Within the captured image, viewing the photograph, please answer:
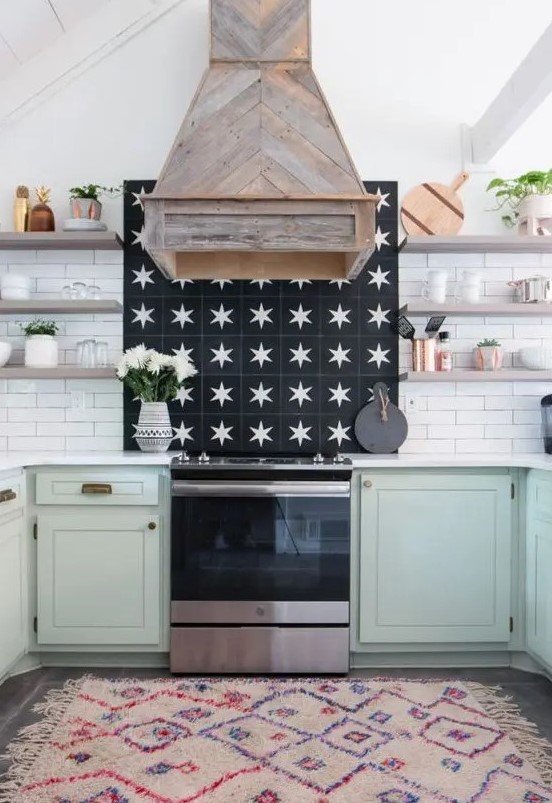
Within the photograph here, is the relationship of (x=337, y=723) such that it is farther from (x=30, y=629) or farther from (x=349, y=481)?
(x=30, y=629)

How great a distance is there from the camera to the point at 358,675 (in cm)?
302

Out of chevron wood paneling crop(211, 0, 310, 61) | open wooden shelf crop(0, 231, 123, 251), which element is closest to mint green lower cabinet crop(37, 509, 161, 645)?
open wooden shelf crop(0, 231, 123, 251)

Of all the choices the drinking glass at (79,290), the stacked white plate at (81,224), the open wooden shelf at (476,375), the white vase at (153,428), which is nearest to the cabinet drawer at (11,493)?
the white vase at (153,428)

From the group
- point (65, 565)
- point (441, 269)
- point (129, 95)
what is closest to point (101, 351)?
point (65, 565)

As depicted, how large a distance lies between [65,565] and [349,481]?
50.0 inches

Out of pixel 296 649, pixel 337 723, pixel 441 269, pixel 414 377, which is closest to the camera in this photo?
pixel 337 723

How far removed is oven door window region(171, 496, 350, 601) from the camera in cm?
299

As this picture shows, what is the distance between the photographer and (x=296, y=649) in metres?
2.98

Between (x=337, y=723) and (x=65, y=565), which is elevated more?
(x=65, y=565)

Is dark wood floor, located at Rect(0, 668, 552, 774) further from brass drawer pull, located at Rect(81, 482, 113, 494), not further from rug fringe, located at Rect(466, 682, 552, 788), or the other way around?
brass drawer pull, located at Rect(81, 482, 113, 494)

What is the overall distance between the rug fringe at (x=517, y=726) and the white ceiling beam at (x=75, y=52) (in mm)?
3470

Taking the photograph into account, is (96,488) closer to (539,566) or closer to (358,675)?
(358,675)

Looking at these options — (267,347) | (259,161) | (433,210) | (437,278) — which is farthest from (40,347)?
(433,210)

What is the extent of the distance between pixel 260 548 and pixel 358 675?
0.69 m
